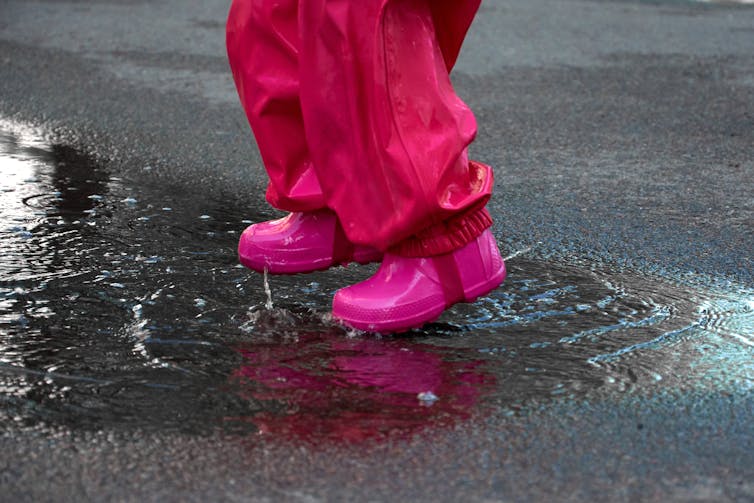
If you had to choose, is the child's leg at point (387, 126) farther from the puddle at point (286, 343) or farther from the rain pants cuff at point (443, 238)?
the puddle at point (286, 343)

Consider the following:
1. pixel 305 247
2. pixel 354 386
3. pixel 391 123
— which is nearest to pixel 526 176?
pixel 305 247

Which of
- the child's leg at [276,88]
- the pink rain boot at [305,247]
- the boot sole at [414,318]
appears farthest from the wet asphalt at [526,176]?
the child's leg at [276,88]

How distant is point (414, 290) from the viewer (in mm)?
2279

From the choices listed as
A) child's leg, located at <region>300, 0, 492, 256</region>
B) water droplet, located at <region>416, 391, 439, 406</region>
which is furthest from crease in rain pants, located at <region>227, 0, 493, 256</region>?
water droplet, located at <region>416, 391, 439, 406</region>

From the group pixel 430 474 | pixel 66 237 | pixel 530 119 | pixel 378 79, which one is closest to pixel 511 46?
pixel 530 119

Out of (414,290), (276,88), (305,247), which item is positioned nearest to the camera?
(414,290)

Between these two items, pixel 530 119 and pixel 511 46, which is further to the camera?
pixel 511 46

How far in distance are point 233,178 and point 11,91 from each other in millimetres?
1762

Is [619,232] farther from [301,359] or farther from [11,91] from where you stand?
[11,91]

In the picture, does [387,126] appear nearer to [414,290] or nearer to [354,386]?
[414,290]

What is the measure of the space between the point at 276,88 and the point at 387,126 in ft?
1.22

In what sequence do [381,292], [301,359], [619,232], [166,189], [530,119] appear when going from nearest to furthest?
[301,359]
[381,292]
[619,232]
[166,189]
[530,119]

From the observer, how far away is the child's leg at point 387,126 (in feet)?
7.07

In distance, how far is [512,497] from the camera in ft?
5.34
